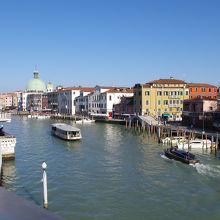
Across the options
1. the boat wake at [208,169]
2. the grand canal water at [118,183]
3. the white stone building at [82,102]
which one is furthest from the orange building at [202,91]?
the boat wake at [208,169]

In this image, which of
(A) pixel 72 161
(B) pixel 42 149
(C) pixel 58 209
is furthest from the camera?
(B) pixel 42 149

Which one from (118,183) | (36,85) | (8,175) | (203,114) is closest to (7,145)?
(8,175)

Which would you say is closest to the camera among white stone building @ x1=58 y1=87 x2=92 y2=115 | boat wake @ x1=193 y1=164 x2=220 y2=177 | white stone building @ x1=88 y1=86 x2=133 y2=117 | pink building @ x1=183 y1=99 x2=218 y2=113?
boat wake @ x1=193 y1=164 x2=220 y2=177

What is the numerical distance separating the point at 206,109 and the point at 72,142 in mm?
24975

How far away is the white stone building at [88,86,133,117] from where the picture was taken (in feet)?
254

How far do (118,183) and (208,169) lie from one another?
8.51 m

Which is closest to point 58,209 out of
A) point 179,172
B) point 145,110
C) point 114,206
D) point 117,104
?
point 114,206

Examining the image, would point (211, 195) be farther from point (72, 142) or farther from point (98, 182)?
point (72, 142)

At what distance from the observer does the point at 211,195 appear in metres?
17.2

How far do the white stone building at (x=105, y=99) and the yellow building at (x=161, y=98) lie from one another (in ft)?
52.9

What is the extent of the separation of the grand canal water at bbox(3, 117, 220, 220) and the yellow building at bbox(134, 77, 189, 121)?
30.9m

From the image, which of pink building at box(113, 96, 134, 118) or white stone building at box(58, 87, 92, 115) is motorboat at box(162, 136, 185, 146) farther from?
white stone building at box(58, 87, 92, 115)

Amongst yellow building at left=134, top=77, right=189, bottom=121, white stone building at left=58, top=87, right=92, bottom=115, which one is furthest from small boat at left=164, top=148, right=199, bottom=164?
white stone building at left=58, top=87, right=92, bottom=115

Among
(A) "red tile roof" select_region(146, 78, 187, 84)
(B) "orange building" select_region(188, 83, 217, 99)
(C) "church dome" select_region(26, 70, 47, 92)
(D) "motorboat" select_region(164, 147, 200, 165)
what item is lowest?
(D) "motorboat" select_region(164, 147, 200, 165)
